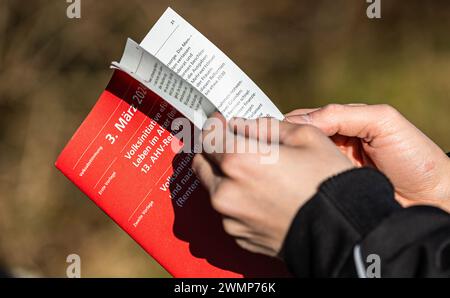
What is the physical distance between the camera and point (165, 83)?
0.90m

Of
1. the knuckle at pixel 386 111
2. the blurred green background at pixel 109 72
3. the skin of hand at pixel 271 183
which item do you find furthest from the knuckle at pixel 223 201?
the blurred green background at pixel 109 72

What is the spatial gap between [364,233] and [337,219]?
1.5 inches

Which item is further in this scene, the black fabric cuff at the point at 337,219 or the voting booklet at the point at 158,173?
the voting booklet at the point at 158,173

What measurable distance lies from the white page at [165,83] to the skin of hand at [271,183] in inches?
3.1

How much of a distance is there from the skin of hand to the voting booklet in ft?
0.48

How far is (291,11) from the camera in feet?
6.64

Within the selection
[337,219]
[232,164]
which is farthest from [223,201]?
[337,219]

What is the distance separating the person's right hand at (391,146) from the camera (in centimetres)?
105

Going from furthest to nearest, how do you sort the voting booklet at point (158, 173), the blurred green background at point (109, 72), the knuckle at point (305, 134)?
Result: the blurred green background at point (109, 72)
the voting booklet at point (158, 173)
the knuckle at point (305, 134)

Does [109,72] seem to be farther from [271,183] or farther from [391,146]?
[271,183]

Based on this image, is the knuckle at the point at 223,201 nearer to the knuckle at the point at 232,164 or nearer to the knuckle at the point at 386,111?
the knuckle at the point at 232,164

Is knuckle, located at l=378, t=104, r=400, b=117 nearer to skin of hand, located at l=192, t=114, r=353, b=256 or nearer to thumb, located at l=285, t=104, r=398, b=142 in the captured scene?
thumb, located at l=285, t=104, r=398, b=142

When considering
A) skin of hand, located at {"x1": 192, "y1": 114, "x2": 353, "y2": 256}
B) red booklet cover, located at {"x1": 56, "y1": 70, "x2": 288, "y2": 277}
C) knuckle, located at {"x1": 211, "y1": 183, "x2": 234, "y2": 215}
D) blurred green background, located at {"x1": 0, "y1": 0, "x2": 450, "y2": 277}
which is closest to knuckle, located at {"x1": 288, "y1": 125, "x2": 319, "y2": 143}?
skin of hand, located at {"x1": 192, "y1": 114, "x2": 353, "y2": 256}
